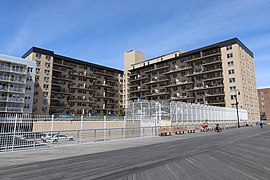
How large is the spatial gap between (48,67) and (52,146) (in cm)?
5734

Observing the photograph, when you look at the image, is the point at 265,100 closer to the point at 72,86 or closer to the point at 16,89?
the point at 72,86

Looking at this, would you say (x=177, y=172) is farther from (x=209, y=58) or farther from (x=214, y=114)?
(x=209, y=58)

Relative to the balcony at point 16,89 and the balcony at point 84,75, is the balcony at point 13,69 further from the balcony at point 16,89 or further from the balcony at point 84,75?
the balcony at point 84,75

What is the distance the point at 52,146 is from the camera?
1368 cm

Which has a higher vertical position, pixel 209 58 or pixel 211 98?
pixel 209 58

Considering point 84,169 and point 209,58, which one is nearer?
point 84,169

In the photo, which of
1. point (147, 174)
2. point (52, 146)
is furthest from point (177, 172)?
point (52, 146)

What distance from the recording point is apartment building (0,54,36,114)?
161 feet

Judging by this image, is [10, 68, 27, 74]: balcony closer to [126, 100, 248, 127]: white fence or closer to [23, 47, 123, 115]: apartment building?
[23, 47, 123, 115]: apartment building

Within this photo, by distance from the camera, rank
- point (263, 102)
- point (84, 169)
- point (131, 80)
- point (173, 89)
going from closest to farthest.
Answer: point (84, 169) → point (173, 89) → point (131, 80) → point (263, 102)

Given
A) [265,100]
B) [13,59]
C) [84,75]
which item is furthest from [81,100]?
[265,100]

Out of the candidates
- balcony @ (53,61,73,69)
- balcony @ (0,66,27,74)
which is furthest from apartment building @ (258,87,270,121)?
balcony @ (0,66,27,74)

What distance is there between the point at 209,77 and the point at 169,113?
4173cm

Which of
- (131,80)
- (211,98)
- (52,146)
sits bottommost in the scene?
(52,146)
